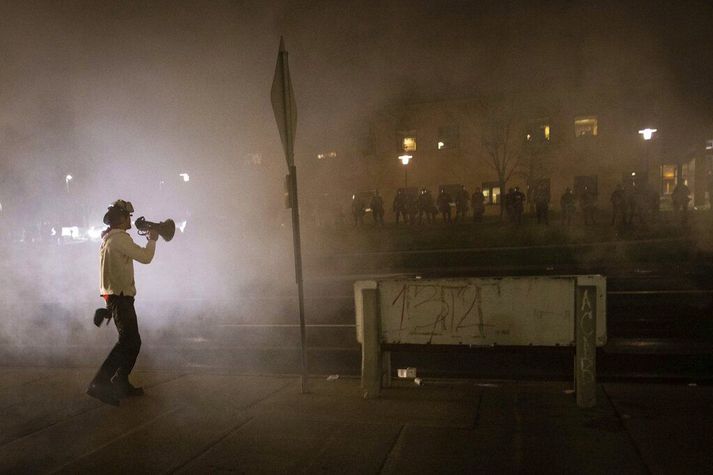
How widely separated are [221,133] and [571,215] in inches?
328

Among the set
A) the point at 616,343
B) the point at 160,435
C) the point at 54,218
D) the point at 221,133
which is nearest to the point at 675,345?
the point at 616,343

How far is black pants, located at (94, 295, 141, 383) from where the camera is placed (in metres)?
2.89

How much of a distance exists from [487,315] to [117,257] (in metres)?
1.86

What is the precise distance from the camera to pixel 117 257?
2887 millimetres

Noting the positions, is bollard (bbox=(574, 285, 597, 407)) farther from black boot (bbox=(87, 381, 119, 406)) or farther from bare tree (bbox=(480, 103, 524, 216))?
bare tree (bbox=(480, 103, 524, 216))

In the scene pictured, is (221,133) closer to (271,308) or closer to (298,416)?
(271,308)

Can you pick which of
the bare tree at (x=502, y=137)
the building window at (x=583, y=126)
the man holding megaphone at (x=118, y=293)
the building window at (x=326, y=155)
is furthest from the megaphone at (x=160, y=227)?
the bare tree at (x=502, y=137)

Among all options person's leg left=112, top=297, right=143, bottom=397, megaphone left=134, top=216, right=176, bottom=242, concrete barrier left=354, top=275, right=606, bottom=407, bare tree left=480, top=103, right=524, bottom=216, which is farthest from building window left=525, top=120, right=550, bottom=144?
person's leg left=112, top=297, right=143, bottom=397

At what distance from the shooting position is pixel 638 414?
251 centimetres

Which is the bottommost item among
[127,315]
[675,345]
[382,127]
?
[675,345]

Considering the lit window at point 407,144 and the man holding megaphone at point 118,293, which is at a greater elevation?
the lit window at point 407,144

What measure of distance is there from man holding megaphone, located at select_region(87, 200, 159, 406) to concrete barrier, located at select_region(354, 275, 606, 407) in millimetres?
1166

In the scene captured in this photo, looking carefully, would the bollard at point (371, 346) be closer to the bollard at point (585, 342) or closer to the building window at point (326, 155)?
the bollard at point (585, 342)

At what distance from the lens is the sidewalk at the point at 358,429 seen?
2.09 metres
